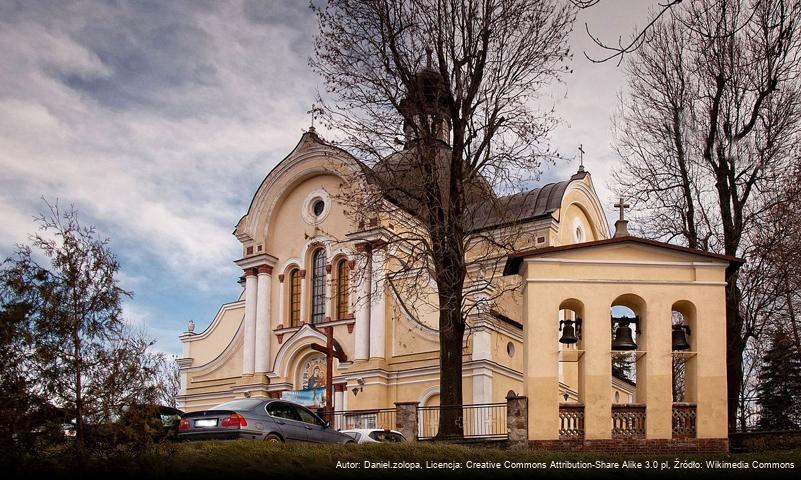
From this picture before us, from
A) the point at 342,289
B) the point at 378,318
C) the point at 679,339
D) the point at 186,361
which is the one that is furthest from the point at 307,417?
the point at 186,361

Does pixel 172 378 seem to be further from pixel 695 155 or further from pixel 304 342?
pixel 695 155

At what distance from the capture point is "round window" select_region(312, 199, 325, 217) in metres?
35.5

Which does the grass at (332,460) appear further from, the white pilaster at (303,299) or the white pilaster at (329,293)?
the white pilaster at (303,299)

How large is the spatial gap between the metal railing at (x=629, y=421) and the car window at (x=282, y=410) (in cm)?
610

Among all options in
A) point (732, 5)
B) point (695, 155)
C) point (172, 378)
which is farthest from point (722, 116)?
point (172, 378)

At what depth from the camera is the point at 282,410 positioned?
59.5 feet

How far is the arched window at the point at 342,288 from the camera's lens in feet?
112

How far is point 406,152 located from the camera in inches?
912

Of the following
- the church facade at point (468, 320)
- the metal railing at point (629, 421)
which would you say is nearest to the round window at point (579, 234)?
the church facade at point (468, 320)

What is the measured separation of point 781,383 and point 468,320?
33.5 ft

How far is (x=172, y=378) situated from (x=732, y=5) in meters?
39.0

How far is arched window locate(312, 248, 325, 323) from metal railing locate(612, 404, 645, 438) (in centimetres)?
1770

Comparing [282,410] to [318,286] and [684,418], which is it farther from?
[318,286]

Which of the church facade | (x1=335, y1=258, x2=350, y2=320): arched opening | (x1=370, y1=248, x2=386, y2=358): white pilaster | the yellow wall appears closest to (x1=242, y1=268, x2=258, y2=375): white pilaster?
the church facade
